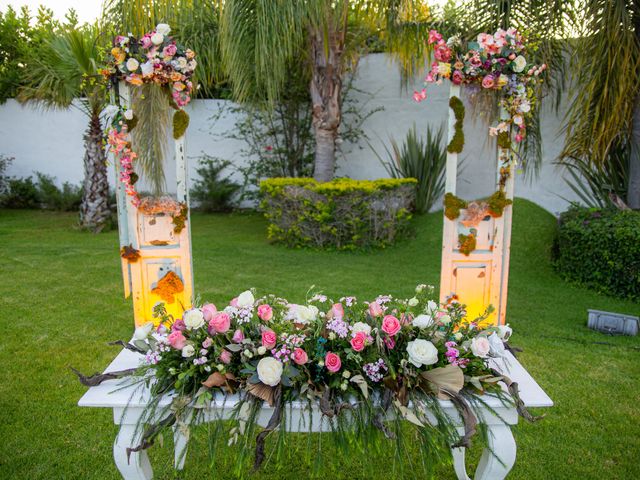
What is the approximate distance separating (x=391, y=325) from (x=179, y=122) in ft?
8.03

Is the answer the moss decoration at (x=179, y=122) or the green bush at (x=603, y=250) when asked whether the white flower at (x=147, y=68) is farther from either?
the green bush at (x=603, y=250)

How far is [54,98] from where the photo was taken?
316 inches

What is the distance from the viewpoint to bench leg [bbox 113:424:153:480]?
74.4 inches

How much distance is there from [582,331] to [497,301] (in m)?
0.88

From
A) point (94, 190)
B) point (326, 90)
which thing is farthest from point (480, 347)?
point (94, 190)

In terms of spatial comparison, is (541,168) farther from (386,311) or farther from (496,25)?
(386,311)

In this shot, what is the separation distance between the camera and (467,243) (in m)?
4.01

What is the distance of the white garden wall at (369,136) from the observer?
7449 mm

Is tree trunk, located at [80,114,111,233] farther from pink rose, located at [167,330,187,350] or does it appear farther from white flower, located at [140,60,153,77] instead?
pink rose, located at [167,330,187,350]

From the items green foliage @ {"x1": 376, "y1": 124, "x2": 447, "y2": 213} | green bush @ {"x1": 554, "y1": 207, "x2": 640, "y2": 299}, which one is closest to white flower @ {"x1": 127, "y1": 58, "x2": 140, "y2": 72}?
→ green bush @ {"x1": 554, "y1": 207, "x2": 640, "y2": 299}

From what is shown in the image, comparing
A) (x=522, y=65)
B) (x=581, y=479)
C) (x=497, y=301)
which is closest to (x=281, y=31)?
(x=522, y=65)

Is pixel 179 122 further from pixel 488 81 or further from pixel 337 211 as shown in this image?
pixel 337 211

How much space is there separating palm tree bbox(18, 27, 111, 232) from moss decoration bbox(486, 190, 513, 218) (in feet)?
15.5

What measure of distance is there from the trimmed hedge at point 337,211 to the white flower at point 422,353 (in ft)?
16.1
